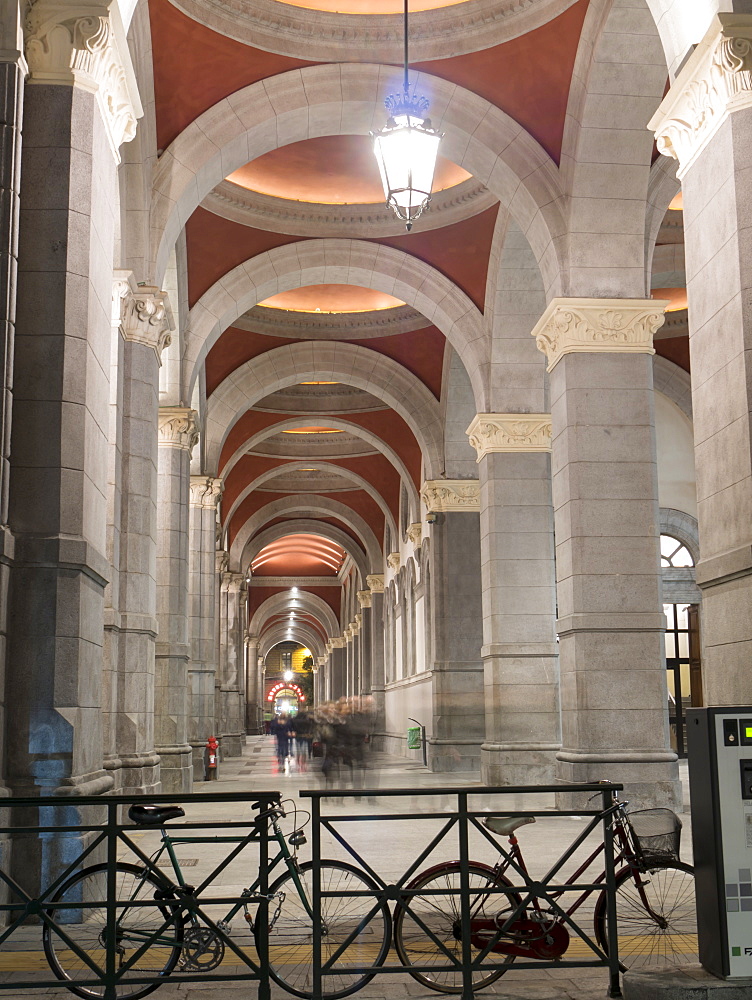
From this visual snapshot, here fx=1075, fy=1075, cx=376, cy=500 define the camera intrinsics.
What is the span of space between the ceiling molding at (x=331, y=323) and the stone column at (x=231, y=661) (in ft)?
37.3

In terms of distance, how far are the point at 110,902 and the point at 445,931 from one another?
5.84ft

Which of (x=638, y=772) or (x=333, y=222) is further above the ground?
(x=333, y=222)

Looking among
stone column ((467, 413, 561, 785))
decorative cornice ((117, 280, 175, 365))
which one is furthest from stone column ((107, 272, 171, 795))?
stone column ((467, 413, 561, 785))

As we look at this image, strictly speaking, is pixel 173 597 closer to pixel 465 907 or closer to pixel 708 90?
pixel 708 90

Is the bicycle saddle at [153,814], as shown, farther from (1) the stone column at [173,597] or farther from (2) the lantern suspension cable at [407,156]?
(1) the stone column at [173,597]

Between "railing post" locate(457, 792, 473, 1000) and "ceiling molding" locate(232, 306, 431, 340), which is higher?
"ceiling molding" locate(232, 306, 431, 340)

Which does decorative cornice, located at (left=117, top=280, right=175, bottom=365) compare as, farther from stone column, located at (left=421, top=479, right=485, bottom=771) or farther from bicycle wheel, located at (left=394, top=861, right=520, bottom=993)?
stone column, located at (left=421, top=479, right=485, bottom=771)

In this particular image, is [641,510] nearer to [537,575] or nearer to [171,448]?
[537,575]

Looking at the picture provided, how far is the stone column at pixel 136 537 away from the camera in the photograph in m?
10.9

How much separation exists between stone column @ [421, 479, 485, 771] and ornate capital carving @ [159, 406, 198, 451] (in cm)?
605

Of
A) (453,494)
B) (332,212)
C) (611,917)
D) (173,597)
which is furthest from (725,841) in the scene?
(453,494)

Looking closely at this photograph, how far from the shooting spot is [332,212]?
17.4 m

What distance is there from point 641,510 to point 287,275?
330 inches

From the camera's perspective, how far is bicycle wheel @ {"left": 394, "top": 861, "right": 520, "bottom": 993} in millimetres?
4824
